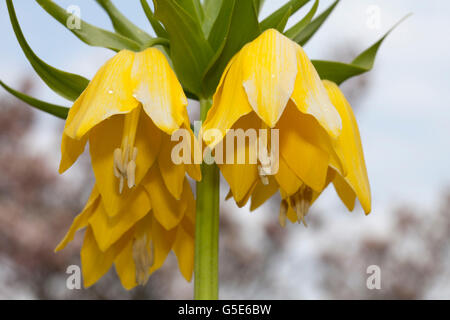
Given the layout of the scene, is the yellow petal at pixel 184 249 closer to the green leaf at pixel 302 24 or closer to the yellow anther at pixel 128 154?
the yellow anther at pixel 128 154

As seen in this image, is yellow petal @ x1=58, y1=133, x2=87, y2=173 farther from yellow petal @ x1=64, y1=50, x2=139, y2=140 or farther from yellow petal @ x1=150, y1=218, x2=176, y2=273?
yellow petal @ x1=150, y1=218, x2=176, y2=273

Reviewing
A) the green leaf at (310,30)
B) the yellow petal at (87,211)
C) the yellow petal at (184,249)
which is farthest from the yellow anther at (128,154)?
the green leaf at (310,30)

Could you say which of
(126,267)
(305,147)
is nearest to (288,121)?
(305,147)

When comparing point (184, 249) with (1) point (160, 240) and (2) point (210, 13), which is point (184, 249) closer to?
(1) point (160, 240)

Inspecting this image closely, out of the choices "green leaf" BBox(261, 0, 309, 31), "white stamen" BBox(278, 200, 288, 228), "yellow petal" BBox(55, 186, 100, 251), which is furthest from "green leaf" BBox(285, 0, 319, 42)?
"yellow petal" BBox(55, 186, 100, 251)

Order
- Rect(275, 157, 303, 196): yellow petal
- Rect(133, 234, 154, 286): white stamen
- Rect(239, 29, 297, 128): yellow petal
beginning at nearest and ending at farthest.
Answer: Rect(239, 29, 297, 128): yellow petal, Rect(275, 157, 303, 196): yellow petal, Rect(133, 234, 154, 286): white stamen

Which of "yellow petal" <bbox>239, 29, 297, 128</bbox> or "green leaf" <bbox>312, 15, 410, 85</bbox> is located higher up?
"green leaf" <bbox>312, 15, 410, 85</bbox>
